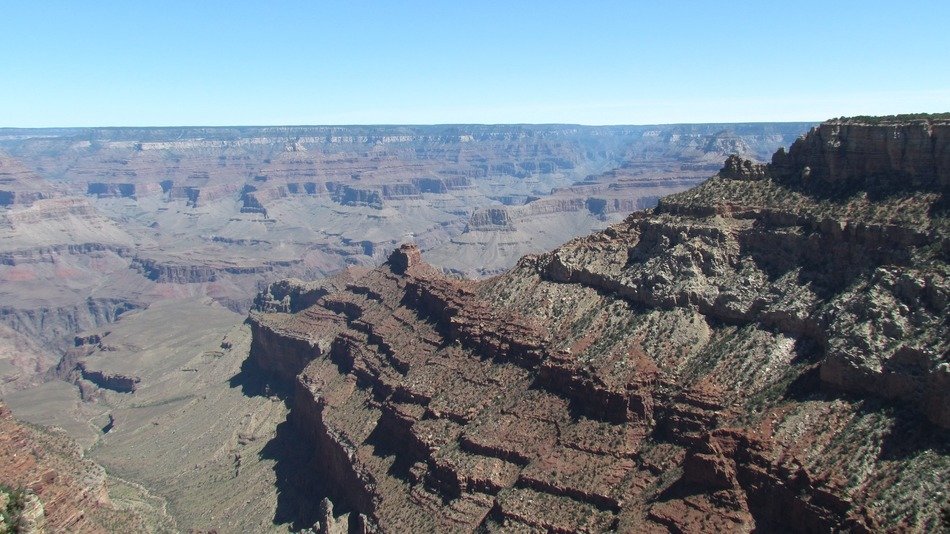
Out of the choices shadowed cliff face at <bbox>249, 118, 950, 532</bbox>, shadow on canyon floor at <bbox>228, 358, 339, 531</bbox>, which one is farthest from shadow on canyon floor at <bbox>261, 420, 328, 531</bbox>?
shadowed cliff face at <bbox>249, 118, 950, 532</bbox>

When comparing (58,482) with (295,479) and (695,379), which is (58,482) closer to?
(295,479)

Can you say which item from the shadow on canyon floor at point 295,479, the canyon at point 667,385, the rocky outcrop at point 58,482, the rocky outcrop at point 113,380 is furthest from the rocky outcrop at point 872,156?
the rocky outcrop at point 113,380

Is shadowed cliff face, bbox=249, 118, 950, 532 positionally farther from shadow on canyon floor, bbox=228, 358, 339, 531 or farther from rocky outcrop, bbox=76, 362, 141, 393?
rocky outcrop, bbox=76, 362, 141, 393

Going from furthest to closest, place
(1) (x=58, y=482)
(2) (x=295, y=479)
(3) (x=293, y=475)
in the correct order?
(3) (x=293, y=475) < (2) (x=295, y=479) < (1) (x=58, y=482)

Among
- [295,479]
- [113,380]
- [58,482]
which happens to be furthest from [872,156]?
[113,380]

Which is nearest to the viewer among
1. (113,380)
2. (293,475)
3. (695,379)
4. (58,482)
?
(695,379)

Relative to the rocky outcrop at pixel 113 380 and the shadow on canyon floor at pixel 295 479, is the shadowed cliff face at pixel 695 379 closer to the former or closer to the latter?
the shadow on canyon floor at pixel 295 479

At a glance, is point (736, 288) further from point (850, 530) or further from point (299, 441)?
point (299, 441)

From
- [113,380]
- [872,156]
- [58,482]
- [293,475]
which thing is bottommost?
[113,380]

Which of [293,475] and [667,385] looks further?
[293,475]
